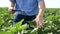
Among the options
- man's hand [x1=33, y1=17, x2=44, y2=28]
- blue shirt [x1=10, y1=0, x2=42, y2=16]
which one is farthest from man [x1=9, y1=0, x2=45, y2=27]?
man's hand [x1=33, y1=17, x2=44, y2=28]

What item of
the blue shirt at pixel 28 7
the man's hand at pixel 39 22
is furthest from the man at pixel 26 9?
the man's hand at pixel 39 22

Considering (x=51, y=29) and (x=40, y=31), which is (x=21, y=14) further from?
(x=40, y=31)

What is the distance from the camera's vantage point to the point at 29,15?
3846 mm

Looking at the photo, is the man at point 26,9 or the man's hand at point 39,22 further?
the man at point 26,9

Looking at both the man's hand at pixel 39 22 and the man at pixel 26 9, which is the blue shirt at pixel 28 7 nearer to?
the man at pixel 26 9

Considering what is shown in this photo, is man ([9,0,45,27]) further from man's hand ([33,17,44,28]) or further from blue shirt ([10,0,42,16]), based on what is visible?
man's hand ([33,17,44,28])

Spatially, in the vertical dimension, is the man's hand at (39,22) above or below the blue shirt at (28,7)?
below

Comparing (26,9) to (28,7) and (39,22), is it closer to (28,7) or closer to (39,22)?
(28,7)

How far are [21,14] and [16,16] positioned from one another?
0.08 m

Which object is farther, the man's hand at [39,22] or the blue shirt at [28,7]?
the blue shirt at [28,7]

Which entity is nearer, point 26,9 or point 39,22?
point 39,22

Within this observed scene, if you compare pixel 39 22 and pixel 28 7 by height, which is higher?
pixel 28 7

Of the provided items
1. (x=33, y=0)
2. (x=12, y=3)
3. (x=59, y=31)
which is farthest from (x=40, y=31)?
(x=12, y=3)

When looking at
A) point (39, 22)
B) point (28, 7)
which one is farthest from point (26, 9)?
point (39, 22)
